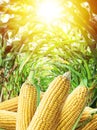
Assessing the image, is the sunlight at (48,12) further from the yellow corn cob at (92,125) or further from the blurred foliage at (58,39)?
the yellow corn cob at (92,125)

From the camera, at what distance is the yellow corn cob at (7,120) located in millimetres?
1331

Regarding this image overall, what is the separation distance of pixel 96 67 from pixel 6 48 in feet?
2.44

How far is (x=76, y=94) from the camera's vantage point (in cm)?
121

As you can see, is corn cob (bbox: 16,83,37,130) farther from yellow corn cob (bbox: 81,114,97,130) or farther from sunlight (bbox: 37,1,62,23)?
sunlight (bbox: 37,1,62,23)

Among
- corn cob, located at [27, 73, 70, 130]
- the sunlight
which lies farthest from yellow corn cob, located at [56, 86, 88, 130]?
the sunlight

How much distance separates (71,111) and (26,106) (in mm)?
131

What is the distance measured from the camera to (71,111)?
119 centimetres

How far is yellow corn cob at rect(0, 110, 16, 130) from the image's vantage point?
4.37 ft

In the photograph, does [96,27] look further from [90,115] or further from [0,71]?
[0,71]

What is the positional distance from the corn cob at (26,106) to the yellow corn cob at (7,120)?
0.30ft

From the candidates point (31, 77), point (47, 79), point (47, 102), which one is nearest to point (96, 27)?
point (31, 77)

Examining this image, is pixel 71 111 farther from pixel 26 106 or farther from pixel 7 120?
pixel 7 120

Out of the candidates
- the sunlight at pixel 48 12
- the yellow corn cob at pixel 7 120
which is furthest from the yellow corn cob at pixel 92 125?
the sunlight at pixel 48 12

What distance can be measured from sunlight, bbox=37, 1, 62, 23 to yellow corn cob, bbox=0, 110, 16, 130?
81 centimetres
